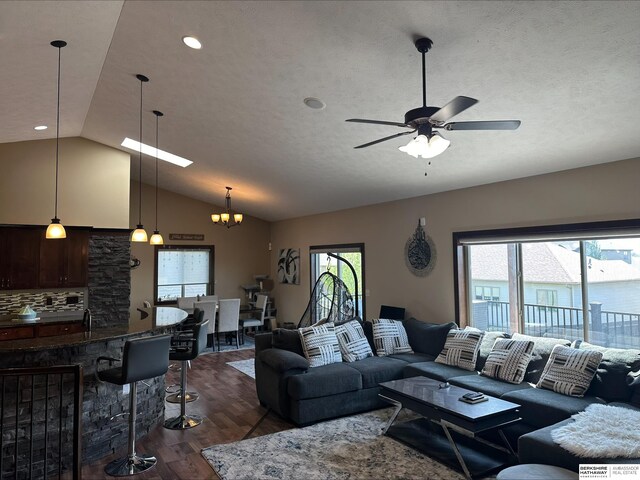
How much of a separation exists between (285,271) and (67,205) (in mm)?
4794

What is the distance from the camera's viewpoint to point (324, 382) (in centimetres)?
437

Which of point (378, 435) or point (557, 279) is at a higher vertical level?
point (557, 279)

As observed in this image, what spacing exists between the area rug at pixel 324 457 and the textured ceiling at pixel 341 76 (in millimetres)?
3001

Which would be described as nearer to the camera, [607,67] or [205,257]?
[607,67]

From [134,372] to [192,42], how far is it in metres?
2.75

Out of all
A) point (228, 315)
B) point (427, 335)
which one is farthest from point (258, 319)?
point (427, 335)

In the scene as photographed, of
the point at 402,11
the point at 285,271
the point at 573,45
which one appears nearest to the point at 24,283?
the point at 285,271

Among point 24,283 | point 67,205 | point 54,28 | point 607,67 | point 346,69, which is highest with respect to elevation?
point 54,28

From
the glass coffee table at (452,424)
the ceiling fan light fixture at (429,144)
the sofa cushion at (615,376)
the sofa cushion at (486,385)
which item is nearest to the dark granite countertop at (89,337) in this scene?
the glass coffee table at (452,424)

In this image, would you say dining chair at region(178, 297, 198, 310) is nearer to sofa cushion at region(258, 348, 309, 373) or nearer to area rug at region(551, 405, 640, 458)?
sofa cushion at region(258, 348, 309, 373)

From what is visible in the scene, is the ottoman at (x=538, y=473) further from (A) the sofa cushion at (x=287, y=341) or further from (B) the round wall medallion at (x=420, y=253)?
(B) the round wall medallion at (x=420, y=253)

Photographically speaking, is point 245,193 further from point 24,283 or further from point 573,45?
point 573,45

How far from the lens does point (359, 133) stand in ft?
14.9

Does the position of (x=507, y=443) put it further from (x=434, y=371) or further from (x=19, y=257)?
(x=19, y=257)
